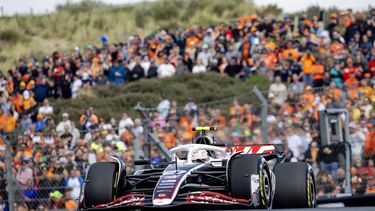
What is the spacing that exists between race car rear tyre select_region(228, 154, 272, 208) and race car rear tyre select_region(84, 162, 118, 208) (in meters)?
1.43

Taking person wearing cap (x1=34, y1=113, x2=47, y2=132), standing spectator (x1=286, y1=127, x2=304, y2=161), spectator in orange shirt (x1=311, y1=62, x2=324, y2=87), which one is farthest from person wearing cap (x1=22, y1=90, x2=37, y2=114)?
standing spectator (x1=286, y1=127, x2=304, y2=161)

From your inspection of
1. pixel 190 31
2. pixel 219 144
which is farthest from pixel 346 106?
pixel 190 31

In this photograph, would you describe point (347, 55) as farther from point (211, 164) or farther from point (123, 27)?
point (123, 27)

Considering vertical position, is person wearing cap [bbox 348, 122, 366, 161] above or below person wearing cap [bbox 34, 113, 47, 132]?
below

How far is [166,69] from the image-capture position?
28.4 m

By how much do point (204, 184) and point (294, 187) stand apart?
1043mm

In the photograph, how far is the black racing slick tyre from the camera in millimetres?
12055

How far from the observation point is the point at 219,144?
1377 cm

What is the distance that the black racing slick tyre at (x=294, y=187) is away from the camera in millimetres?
12055

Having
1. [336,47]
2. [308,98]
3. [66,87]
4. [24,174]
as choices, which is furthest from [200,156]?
[66,87]

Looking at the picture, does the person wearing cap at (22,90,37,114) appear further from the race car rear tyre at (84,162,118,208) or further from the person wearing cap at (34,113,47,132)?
the race car rear tyre at (84,162,118,208)

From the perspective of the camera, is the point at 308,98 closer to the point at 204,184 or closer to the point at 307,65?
the point at 307,65

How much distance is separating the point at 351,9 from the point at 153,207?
1773cm

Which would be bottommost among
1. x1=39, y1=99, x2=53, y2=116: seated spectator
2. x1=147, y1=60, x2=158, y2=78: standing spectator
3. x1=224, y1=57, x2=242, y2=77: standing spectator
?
x1=39, y1=99, x2=53, y2=116: seated spectator
